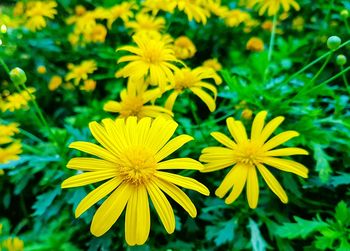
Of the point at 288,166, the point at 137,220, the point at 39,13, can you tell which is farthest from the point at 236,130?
the point at 39,13

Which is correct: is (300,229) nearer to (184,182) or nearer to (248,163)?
(248,163)

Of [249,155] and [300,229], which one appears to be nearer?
[249,155]

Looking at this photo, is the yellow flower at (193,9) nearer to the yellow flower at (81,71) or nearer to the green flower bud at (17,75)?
the yellow flower at (81,71)

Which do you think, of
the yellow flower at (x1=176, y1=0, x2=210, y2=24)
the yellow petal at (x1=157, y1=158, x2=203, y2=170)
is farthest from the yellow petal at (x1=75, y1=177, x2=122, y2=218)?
the yellow flower at (x1=176, y1=0, x2=210, y2=24)

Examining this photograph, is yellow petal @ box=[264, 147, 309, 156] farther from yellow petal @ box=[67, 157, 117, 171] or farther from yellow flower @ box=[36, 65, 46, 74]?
yellow flower @ box=[36, 65, 46, 74]

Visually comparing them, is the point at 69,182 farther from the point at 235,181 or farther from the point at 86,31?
the point at 86,31

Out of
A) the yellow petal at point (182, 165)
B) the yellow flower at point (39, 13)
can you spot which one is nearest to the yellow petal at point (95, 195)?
the yellow petal at point (182, 165)
